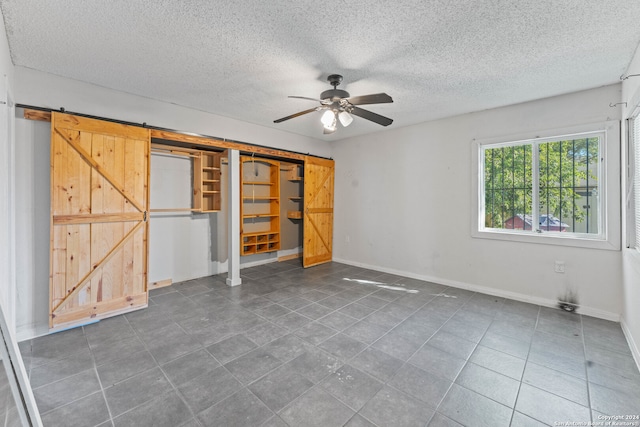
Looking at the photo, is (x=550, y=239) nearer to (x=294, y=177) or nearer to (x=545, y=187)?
(x=545, y=187)

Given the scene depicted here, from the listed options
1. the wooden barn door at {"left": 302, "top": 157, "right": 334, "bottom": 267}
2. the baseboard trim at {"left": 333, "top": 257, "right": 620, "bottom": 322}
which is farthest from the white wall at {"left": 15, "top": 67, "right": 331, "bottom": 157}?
the baseboard trim at {"left": 333, "top": 257, "right": 620, "bottom": 322}

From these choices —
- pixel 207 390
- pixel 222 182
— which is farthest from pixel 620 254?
pixel 222 182

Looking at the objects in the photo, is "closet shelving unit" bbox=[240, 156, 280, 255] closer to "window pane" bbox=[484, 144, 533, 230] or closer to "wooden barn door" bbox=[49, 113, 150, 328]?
"wooden barn door" bbox=[49, 113, 150, 328]

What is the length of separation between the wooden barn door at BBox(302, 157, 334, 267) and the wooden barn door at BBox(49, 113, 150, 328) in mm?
2814

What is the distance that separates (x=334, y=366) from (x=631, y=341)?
277 cm

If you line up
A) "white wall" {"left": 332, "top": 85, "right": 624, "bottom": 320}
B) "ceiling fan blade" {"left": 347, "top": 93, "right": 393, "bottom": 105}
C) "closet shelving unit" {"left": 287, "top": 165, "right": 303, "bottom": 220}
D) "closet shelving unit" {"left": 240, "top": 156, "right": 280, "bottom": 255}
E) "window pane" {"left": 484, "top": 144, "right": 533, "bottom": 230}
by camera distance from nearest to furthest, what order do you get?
"ceiling fan blade" {"left": 347, "top": 93, "right": 393, "bottom": 105} → "white wall" {"left": 332, "top": 85, "right": 624, "bottom": 320} → "window pane" {"left": 484, "top": 144, "right": 533, "bottom": 230} → "closet shelving unit" {"left": 240, "top": 156, "right": 280, "bottom": 255} → "closet shelving unit" {"left": 287, "top": 165, "right": 303, "bottom": 220}

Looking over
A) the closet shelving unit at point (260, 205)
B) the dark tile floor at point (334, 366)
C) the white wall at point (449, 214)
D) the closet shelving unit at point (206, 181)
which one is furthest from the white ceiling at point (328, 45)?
the dark tile floor at point (334, 366)

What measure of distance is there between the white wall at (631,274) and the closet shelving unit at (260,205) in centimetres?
494

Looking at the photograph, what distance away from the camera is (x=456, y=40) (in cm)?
225

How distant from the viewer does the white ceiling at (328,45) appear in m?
1.90

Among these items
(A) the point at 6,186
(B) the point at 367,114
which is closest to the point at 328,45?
(B) the point at 367,114

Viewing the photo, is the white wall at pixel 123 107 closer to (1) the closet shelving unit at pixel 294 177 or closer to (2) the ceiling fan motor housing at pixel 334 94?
(1) the closet shelving unit at pixel 294 177

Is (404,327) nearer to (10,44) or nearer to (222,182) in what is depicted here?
(222,182)

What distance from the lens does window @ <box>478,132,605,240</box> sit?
10.9ft
